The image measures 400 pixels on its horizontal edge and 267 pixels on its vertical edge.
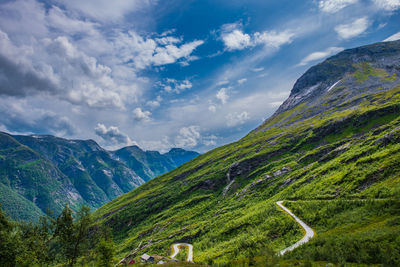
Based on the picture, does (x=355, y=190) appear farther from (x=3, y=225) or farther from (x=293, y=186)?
(x=3, y=225)

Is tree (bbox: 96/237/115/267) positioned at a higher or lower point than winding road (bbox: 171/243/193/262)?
higher

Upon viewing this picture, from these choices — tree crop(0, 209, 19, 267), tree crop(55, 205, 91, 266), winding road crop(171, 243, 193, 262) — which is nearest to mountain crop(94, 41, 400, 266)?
winding road crop(171, 243, 193, 262)

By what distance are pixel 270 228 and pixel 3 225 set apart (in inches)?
3212

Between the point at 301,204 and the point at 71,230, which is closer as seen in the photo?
the point at 71,230

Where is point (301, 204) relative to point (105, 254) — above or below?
below

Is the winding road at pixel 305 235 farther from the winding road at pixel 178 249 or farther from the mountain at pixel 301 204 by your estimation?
the winding road at pixel 178 249

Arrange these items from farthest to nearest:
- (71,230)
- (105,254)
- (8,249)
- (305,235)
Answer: (71,230) < (105,254) < (305,235) < (8,249)

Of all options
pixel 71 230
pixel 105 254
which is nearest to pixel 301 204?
pixel 105 254

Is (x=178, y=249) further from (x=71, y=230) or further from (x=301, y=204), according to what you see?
(x=301, y=204)

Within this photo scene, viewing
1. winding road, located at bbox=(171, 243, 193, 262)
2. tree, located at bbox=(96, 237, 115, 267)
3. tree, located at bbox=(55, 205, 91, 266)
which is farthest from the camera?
winding road, located at bbox=(171, 243, 193, 262)

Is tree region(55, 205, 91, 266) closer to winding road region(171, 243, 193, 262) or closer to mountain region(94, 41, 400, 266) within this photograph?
winding road region(171, 243, 193, 262)

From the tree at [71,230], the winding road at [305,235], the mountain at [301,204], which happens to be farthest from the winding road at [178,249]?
the winding road at [305,235]

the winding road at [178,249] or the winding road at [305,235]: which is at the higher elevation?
the winding road at [305,235]

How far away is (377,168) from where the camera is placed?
2660 inches
